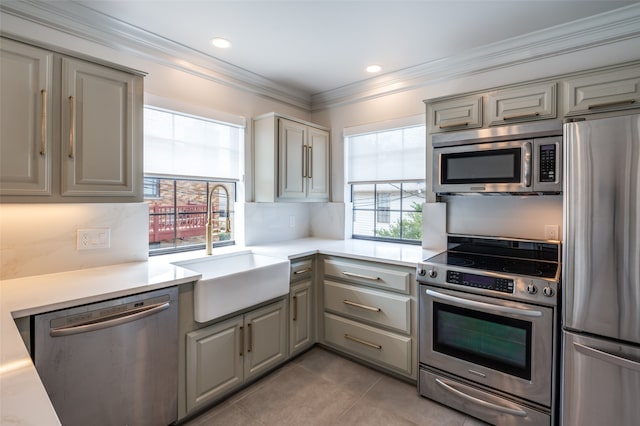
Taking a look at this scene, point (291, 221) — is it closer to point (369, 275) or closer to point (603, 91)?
point (369, 275)

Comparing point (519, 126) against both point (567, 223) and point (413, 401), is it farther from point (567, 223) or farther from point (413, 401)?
point (413, 401)

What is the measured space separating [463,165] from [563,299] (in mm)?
1069

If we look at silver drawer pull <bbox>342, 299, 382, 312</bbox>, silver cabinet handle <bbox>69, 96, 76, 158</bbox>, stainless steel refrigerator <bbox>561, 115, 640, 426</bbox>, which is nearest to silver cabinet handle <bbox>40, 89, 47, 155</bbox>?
silver cabinet handle <bbox>69, 96, 76, 158</bbox>

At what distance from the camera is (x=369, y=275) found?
2.50 metres

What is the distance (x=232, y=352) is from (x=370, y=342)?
1.07 m

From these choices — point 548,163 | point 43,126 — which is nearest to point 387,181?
point 548,163

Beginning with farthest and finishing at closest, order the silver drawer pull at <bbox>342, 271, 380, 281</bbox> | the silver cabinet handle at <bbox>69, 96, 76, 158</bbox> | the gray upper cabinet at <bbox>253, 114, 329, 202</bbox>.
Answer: the gray upper cabinet at <bbox>253, 114, 329, 202</bbox> < the silver drawer pull at <bbox>342, 271, 380, 281</bbox> < the silver cabinet handle at <bbox>69, 96, 76, 158</bbox>

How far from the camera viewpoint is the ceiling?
76.0 inches

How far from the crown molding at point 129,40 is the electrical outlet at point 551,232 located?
269cm

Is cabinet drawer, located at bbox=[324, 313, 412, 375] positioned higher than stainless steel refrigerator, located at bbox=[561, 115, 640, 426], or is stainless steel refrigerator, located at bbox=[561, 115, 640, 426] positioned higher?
stainless steel refrigerator, located at bbox=[561, 115, 640, 426]

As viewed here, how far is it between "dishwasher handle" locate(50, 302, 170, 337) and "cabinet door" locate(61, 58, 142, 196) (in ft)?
2.28

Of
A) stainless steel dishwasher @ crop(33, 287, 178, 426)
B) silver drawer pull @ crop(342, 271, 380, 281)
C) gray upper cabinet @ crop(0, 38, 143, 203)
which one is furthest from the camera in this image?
silver drawer pull @ crop(342, 271, 380, 281)

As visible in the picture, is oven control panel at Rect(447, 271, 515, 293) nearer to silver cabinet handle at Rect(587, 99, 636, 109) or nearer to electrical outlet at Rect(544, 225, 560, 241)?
electrical outlet at Rect(544, 225, 560, 241)

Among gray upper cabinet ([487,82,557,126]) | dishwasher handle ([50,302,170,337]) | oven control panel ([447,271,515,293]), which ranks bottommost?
dishwasher handle ([50,302,170,337])
